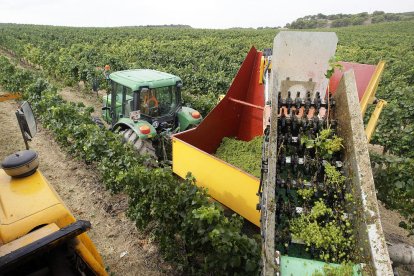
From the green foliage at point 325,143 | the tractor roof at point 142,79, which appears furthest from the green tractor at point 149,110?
the green foliage at point 325,143

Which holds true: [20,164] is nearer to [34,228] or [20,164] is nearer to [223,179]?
[34,228]

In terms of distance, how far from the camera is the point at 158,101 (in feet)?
21.2

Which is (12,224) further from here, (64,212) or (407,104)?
(407,104)

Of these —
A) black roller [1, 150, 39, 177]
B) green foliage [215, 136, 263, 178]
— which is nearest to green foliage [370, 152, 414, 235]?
green foliage [215, 136, 263, 178]

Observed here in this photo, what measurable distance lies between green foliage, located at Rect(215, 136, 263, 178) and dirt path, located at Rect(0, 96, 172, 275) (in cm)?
198

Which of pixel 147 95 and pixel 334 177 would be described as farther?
pixel 147 95

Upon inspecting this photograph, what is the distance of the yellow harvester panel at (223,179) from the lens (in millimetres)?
4176

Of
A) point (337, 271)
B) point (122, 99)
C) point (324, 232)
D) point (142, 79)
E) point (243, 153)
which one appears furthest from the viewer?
point (122, 99)

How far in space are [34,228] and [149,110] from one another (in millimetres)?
4075

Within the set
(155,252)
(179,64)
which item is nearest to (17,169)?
(155,252)

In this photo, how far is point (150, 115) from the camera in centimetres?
641

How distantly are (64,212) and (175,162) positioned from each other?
2.85 metres

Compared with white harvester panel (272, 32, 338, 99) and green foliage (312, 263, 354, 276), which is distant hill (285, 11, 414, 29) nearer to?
white harvester panel (272, 32, 338, 99)

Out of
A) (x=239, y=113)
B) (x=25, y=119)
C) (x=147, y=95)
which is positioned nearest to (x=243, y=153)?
(x=239, y=113)
